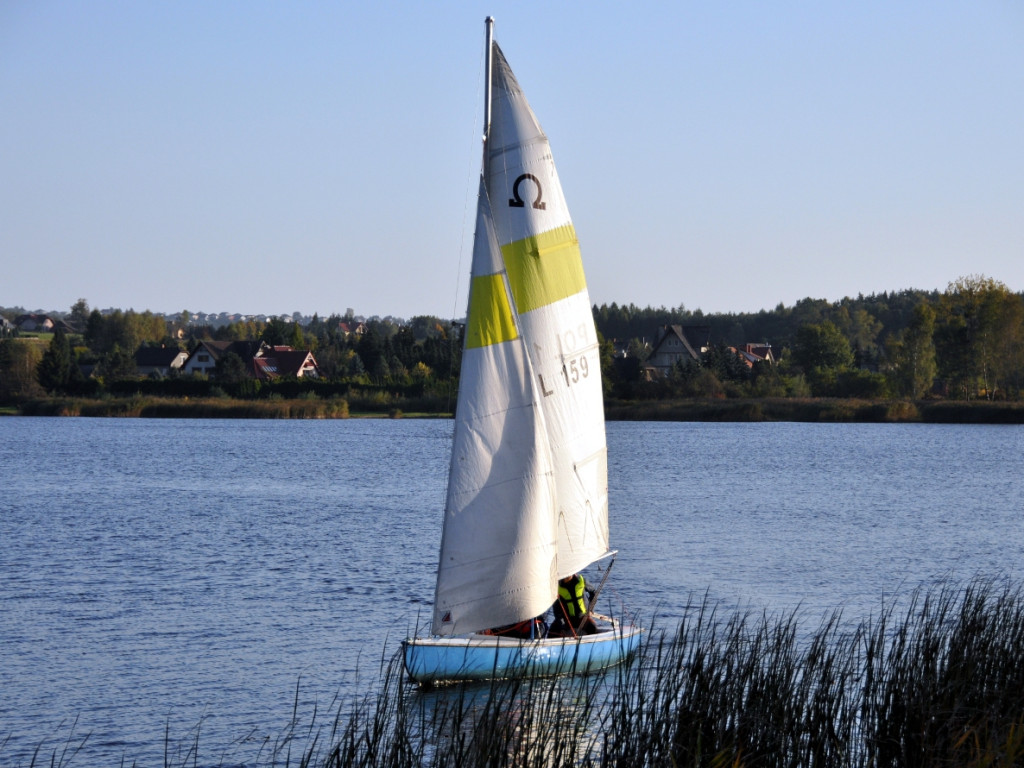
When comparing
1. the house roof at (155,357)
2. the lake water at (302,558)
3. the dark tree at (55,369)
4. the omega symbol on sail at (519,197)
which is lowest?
the lake water at (302,558)

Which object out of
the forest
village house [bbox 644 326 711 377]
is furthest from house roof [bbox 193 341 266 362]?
village house [bbox 644 326 711 377]

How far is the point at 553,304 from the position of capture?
47.4 ft

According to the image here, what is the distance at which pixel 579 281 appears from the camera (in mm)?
14922

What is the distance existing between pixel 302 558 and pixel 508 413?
14.4 m

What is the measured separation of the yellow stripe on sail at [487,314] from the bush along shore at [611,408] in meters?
67.5

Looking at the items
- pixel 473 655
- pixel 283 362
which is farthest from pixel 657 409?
pixel 473 655

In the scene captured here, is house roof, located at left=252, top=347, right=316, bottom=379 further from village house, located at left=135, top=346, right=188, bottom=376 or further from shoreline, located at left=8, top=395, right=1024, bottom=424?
shoreline, located at left=8, top=395, right=1024, bottom=424

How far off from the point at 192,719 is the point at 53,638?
5113 mm

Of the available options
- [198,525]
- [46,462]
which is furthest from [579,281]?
[46,462]

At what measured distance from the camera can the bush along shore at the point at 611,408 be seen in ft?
270

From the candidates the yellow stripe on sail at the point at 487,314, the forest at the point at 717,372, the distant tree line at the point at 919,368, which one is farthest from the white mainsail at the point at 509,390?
the distant tree line at the point at 919,368

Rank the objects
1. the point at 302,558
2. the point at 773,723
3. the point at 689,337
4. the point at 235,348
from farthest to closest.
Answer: the point at 689,337 → the point at 235,348 → the point at 302,558 → the point at 773,723

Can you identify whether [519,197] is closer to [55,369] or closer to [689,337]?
[55,369]

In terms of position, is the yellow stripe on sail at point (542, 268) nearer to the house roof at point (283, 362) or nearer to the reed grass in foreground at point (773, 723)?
the reed grass in foreground at point (773, 723)
